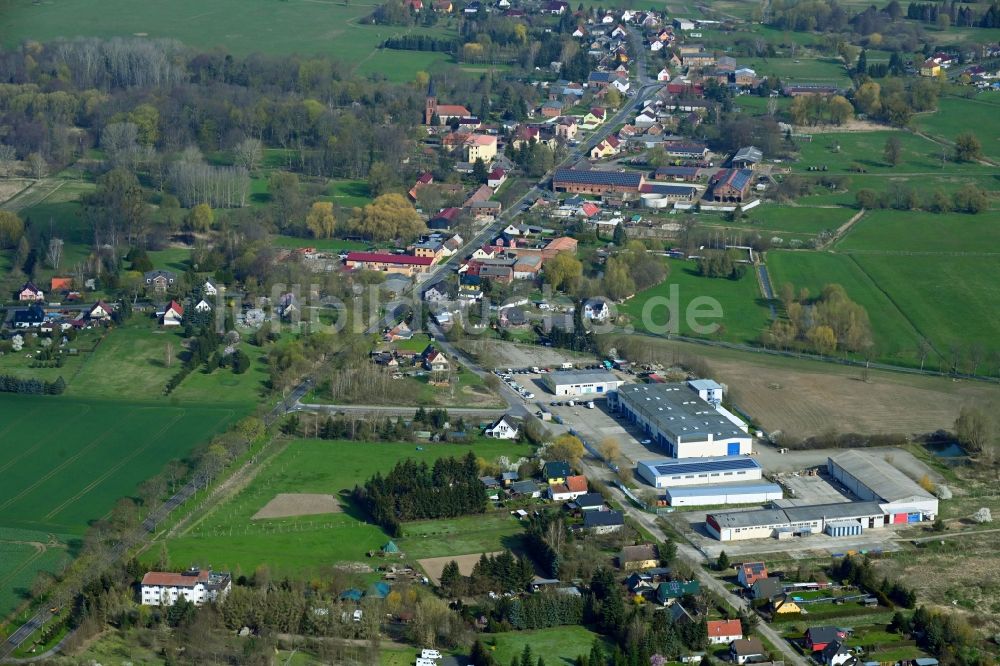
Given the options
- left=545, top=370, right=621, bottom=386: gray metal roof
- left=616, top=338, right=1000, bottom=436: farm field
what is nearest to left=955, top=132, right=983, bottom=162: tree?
left=616, top=338, right=1000, bottom=436: farm field

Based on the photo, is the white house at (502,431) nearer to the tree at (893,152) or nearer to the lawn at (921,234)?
the lawn at (921,234)

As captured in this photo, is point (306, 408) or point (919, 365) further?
point (919, 365)

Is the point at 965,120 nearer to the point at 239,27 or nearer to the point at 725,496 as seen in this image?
the point at 239,27

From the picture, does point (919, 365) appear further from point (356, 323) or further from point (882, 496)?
point (356, 323)

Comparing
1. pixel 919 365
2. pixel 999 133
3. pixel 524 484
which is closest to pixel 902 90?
pixel 999 133

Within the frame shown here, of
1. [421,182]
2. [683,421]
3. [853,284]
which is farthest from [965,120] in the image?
[683,421]

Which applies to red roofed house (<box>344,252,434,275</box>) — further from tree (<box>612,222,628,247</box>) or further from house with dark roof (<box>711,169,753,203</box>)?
house with dark roof (<box>711,169,753,203</box>)
